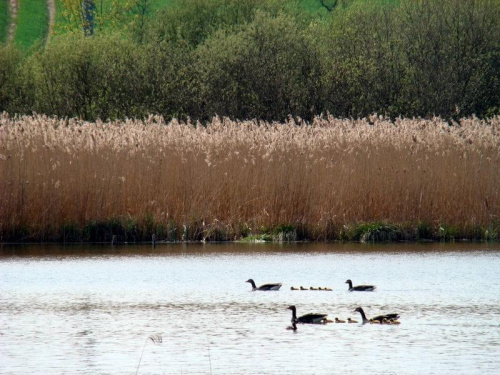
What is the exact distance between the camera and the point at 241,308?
14859mm

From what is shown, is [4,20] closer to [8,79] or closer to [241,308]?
[8,79]

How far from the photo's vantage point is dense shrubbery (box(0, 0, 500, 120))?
37.6 metres

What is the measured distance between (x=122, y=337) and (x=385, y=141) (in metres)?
12.7

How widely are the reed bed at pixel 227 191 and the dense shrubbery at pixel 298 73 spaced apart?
13470mm

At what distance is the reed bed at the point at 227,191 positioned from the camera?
2267 centimetres

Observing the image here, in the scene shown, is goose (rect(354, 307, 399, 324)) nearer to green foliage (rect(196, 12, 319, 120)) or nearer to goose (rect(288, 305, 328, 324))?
goose (rect(288, 305, 328, 324))

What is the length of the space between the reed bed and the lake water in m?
0.90

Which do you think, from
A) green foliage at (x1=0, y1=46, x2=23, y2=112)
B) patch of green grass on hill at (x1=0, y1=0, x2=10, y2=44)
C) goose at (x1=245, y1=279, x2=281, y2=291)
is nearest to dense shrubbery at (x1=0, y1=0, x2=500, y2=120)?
green foliage at (x1=0, y1=46, x2=23, y2=112)

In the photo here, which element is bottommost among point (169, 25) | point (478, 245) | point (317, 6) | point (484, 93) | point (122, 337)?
point (122, 337)

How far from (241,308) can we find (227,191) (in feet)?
27.6

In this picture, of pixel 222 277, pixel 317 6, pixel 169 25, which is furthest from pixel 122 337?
pixel 317 6

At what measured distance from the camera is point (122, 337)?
501 inches

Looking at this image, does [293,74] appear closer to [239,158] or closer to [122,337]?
[239,158]

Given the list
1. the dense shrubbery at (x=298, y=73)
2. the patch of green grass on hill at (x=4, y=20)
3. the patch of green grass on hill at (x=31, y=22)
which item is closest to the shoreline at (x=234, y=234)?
the dense shrubbery at (x=298, y=73)
